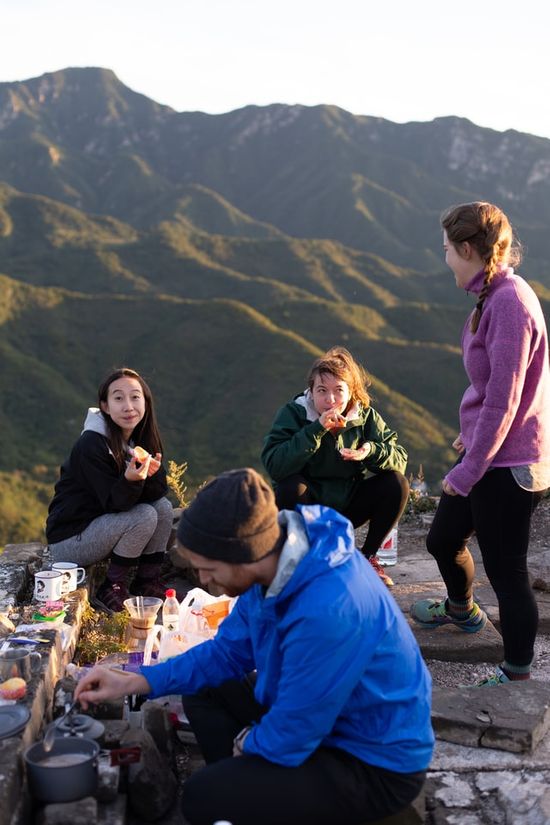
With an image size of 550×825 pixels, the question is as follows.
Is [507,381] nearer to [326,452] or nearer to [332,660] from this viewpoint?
[332,660]

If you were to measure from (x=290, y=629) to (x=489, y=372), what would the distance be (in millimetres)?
1349

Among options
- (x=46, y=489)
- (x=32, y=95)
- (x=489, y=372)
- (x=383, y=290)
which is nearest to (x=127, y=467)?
(x=489, y=372)

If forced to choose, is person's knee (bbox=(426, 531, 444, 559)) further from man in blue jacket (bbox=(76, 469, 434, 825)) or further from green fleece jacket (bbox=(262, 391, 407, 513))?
man in blue jacket (bbox=(76, 469, 434, 825))

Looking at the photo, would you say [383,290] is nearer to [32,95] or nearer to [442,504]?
[442,504]

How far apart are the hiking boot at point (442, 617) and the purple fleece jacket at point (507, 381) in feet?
3.28

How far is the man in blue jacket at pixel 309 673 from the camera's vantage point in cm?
207

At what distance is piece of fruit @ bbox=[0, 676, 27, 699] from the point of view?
8.84 feet

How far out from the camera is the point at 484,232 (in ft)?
9.73

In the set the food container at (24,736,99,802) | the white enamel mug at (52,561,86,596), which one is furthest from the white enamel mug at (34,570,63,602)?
the food container at (24,736,99,802)

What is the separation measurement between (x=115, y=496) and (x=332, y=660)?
219cm

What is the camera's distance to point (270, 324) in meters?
44.8

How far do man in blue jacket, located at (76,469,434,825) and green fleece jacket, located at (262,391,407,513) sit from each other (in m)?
1.85

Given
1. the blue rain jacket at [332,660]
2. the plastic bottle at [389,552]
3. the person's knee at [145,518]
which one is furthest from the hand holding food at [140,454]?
the blue rain jacket at [332,660]

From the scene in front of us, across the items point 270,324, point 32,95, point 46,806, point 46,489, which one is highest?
point 32,95
